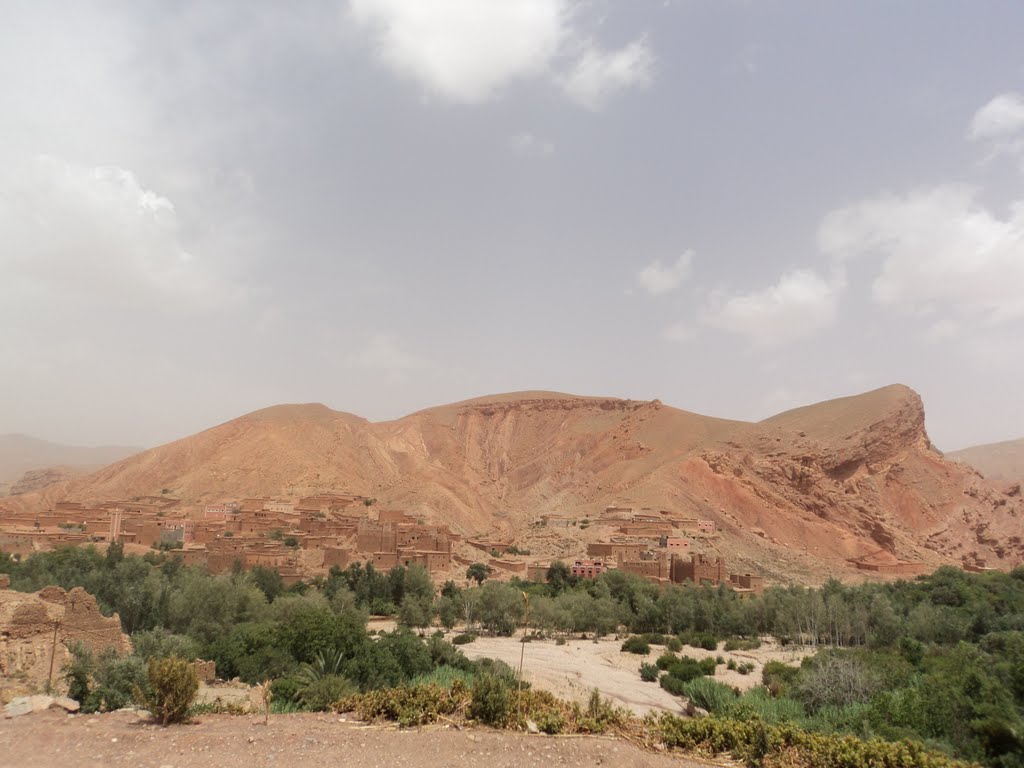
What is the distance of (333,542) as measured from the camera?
42281 millimetres

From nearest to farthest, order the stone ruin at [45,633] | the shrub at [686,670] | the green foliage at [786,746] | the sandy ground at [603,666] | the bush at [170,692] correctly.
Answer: the green foliage at [786,746]
the bush at [170,692]
the stone ruin at [45,633]
the sandy ground at [603,666]
the shrub at [686,670]

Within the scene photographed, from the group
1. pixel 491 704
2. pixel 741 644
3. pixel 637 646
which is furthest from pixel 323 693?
pixel 741 644

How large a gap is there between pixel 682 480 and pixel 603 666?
40919mm

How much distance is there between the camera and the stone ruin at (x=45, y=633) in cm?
1340

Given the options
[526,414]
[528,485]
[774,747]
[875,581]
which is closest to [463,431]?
[526,414]

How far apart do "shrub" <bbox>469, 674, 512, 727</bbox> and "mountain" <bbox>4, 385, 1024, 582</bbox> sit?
43231 mm

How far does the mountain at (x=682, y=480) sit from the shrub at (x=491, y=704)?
43.2m

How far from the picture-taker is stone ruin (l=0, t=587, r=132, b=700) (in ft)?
44.0

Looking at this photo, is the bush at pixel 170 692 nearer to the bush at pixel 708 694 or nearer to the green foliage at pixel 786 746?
the green foliage at pixel 786 746

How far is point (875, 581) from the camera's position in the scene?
160ft

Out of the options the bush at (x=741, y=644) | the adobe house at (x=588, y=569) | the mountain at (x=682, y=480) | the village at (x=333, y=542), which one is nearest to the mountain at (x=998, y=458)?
the mountain at (x=682, y=480)

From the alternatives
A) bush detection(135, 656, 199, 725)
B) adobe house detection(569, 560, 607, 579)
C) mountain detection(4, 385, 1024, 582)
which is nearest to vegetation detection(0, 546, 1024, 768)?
adobe house detection(569, 560, 607, 579)

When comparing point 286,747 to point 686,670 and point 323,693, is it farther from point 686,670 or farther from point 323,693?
point 686,670

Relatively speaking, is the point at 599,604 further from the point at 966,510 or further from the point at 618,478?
the point at 966,510
